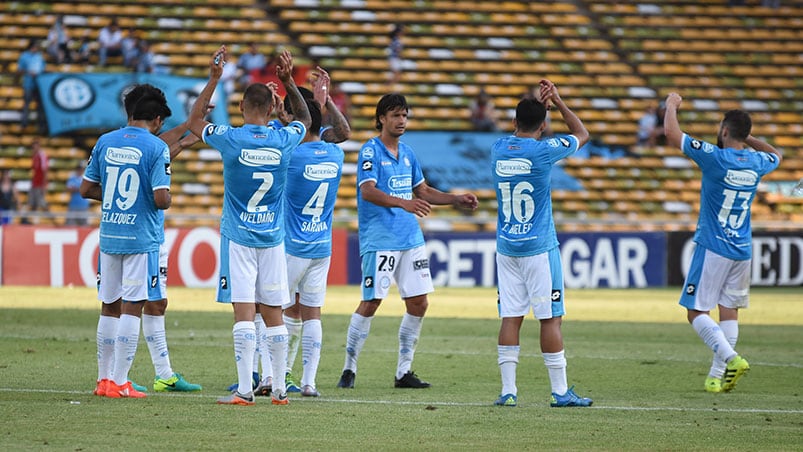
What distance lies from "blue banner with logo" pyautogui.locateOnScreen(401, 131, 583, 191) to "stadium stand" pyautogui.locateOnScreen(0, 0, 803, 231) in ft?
1.29

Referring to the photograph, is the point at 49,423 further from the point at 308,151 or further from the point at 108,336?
the point at 308,151

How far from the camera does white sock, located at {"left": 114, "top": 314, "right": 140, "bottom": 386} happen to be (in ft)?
31.8

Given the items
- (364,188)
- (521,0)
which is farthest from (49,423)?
(521,0)

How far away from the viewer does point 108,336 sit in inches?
384

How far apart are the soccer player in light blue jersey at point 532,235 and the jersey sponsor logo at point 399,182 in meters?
1.32

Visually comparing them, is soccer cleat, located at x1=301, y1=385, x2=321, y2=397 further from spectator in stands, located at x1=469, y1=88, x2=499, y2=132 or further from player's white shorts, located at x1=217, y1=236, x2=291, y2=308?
spectator in stands, located at x1=469, y1=88, x2=499, y2=132

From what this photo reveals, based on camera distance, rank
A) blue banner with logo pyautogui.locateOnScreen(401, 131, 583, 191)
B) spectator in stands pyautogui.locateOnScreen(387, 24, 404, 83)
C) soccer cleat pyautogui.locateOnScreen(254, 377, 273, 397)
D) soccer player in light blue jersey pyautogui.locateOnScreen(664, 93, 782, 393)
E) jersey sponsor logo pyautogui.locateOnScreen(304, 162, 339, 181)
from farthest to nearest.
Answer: spectator in stands pyautogui.locateOnScreen(387, 24, 404, 83), blue banner with logo pyautogui.locateOnScreen(401, 131, 583, 191), soccer player in light blue jersey pyautogui.locateOnScreen(664, 93, 782, 393), jersey sponsor logo pyautogui.locateOnScreen(304, 162, 339, 181), soccer cleat pyautogui.locateOnScreen(254, 377, 273, 397)

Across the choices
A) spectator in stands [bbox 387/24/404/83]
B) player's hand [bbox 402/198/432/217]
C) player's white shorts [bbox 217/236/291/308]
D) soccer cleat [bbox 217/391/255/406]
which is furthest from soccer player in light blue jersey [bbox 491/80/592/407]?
spectator in stands [bbox 387/24/404/83]

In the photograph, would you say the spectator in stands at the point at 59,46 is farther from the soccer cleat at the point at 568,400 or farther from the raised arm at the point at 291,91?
the soccer cleat at the point at 568,400

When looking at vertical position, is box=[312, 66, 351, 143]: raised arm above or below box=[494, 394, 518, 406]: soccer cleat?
above

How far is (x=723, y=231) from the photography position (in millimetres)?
11273

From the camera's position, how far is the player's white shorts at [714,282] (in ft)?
37.1

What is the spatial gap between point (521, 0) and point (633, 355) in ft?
83.7

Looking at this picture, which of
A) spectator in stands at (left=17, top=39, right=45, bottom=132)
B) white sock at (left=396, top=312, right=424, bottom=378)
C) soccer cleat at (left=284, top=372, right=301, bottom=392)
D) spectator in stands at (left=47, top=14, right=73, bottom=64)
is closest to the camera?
soccer cleat at (left=284, top=372, right=301, bottom=392)
